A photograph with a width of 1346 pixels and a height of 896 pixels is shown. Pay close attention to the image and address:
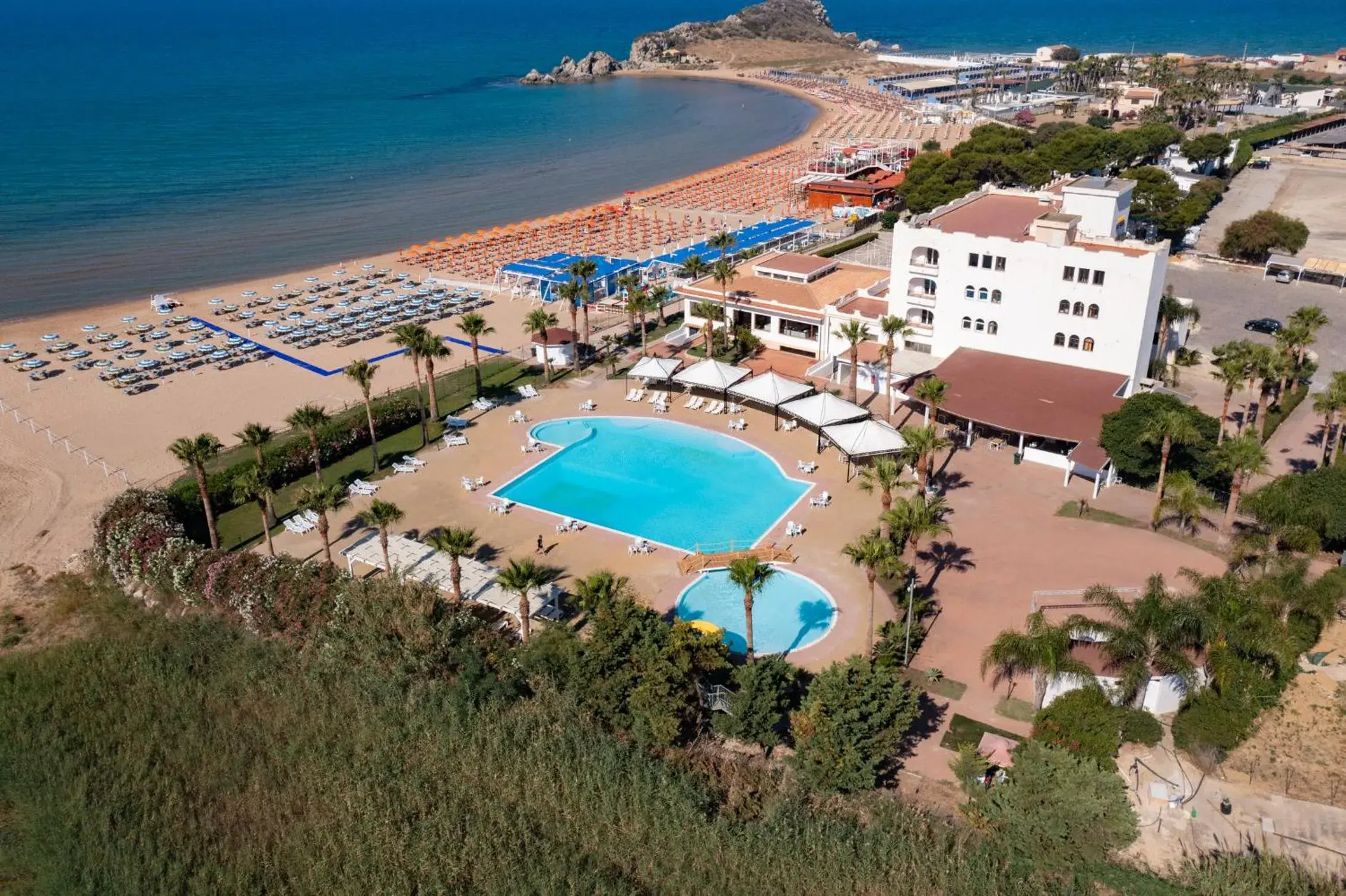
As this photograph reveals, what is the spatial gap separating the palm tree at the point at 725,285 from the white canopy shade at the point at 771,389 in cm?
736

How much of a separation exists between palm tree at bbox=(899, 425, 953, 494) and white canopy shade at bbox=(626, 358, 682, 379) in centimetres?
1252

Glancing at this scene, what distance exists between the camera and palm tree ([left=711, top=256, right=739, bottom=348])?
50469mm

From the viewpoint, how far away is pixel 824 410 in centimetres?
4084

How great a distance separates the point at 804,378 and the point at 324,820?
3060cm

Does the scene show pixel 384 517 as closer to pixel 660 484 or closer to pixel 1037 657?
pixel 660 484

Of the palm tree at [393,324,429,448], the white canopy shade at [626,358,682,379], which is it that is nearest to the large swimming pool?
the white canopy shade at [626,358,682,379]

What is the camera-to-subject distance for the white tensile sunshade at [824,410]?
40406 millimetres

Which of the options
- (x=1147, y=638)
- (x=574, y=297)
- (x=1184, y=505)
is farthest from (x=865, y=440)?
(x=574, y=297)

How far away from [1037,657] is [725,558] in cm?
1133

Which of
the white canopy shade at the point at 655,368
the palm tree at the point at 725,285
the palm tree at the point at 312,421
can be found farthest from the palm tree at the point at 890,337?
the palm tree at the point at 312,421

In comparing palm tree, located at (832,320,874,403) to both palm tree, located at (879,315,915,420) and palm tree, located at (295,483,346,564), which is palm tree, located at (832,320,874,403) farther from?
palm tree, located at (295,483,346,564)

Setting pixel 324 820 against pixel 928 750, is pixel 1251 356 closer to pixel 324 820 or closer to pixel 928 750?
pixel 928 750

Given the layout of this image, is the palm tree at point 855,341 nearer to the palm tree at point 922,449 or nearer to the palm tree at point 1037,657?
the palm tree at point 922,449

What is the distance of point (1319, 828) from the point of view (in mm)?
21688
